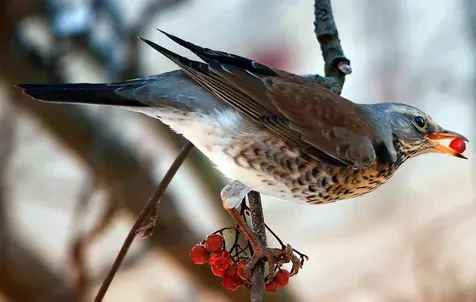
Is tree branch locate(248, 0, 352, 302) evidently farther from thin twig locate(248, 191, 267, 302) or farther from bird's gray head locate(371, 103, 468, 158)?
thin twig locate(248, 191, 267, 302)

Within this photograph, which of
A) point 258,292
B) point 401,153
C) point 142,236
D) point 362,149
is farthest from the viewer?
point 401,153

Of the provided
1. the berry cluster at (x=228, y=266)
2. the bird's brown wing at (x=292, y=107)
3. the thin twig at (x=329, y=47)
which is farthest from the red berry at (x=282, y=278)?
the thin twig at (x=329, y=47)

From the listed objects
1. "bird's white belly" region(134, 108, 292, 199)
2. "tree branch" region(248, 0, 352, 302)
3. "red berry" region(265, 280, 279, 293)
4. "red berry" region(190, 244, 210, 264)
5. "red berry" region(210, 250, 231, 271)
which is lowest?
"red berry" region(265, 280, 279, 293)

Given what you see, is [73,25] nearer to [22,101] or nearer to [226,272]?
[22,101]

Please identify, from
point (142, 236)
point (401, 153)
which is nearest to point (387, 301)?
point (401, 153)

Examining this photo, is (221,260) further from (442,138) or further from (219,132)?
(442,138)

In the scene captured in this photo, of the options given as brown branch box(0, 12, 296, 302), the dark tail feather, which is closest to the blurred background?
brown branch box(0, 12, 296, 302)
